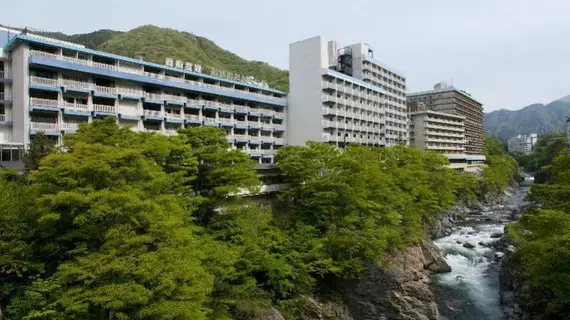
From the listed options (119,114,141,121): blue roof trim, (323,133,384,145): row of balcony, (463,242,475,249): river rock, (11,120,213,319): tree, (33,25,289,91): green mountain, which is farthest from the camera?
(33,25,289,91): green mountain

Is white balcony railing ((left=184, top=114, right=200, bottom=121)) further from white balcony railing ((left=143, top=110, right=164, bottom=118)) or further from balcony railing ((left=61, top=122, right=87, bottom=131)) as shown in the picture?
balcony railing ((left=61, top=122, right=87, bottom=131))

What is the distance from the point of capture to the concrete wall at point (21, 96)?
35125mm

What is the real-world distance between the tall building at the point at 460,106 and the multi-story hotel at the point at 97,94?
7697 cm

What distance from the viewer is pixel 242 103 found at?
199ft

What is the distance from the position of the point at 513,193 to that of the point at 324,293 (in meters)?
83.3

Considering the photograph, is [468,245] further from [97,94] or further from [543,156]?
[543,156]

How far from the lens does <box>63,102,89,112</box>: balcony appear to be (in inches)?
1484

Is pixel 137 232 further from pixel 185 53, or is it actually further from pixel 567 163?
pixel 185 53

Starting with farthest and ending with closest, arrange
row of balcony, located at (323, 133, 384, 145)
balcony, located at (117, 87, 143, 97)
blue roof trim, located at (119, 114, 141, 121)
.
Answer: row of balcony, located at (323, 133, 384, 145) < blue roof trim, located at (119, 114, 141, 121) < balcony, located at (117, 87, 143, 97)

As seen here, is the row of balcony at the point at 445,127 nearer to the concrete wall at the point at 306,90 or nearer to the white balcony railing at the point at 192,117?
the concrete wall at the point at 306,90

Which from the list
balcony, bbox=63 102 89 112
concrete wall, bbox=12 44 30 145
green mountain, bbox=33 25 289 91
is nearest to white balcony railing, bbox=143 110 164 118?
balcony, bbox=63 102 89 112

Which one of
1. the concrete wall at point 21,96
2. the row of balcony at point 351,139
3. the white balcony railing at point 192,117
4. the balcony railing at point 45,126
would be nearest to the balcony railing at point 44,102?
the concrete wall at point 21,96

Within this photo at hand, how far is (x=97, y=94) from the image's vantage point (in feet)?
132

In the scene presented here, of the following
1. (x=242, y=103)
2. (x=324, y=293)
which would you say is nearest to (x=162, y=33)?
(x=242, y=103)
